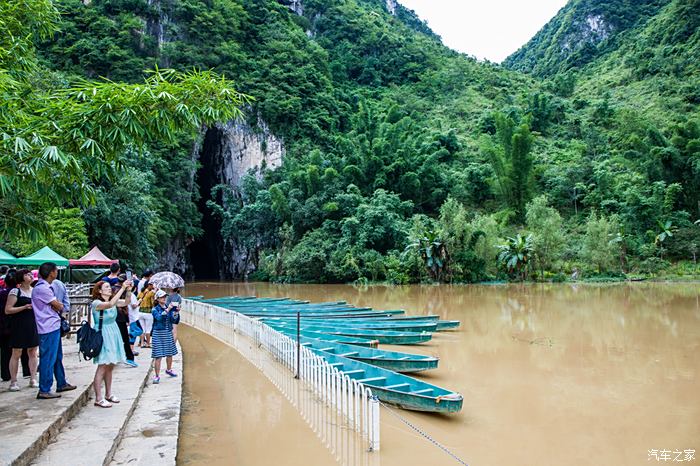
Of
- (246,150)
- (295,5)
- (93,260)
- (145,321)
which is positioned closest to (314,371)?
(145,321)

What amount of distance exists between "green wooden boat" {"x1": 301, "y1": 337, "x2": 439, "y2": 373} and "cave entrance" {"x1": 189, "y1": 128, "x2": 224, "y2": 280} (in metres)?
35.8

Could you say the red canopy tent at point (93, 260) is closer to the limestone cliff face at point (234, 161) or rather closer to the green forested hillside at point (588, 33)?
the limestone cliff face at point (234, 161)

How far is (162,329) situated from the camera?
6.52 meters

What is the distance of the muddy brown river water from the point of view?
474cm

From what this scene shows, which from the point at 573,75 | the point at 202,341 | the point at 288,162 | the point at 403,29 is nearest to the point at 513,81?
the point at 573,75

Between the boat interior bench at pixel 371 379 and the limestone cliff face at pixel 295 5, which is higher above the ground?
the limestone cliff face at pixel 295 5

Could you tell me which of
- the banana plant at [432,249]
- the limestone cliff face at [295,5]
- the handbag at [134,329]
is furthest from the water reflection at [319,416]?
the limestone cliff face at [295,5]

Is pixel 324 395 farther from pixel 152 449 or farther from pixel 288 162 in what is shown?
pixel 288 162

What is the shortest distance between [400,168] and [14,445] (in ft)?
120

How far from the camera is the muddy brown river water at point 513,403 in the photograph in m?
4.74

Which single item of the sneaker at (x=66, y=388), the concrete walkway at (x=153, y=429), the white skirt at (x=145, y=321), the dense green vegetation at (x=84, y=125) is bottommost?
the concrete walkway at (x=153, y=429)

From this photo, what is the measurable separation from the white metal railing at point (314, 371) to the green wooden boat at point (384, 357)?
1.74ft

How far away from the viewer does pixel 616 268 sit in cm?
3053

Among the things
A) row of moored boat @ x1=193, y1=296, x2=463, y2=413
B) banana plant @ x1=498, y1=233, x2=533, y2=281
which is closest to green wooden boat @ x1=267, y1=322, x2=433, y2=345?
row of moored boat @ x1=193, y1=296, x2=463, y2=413
